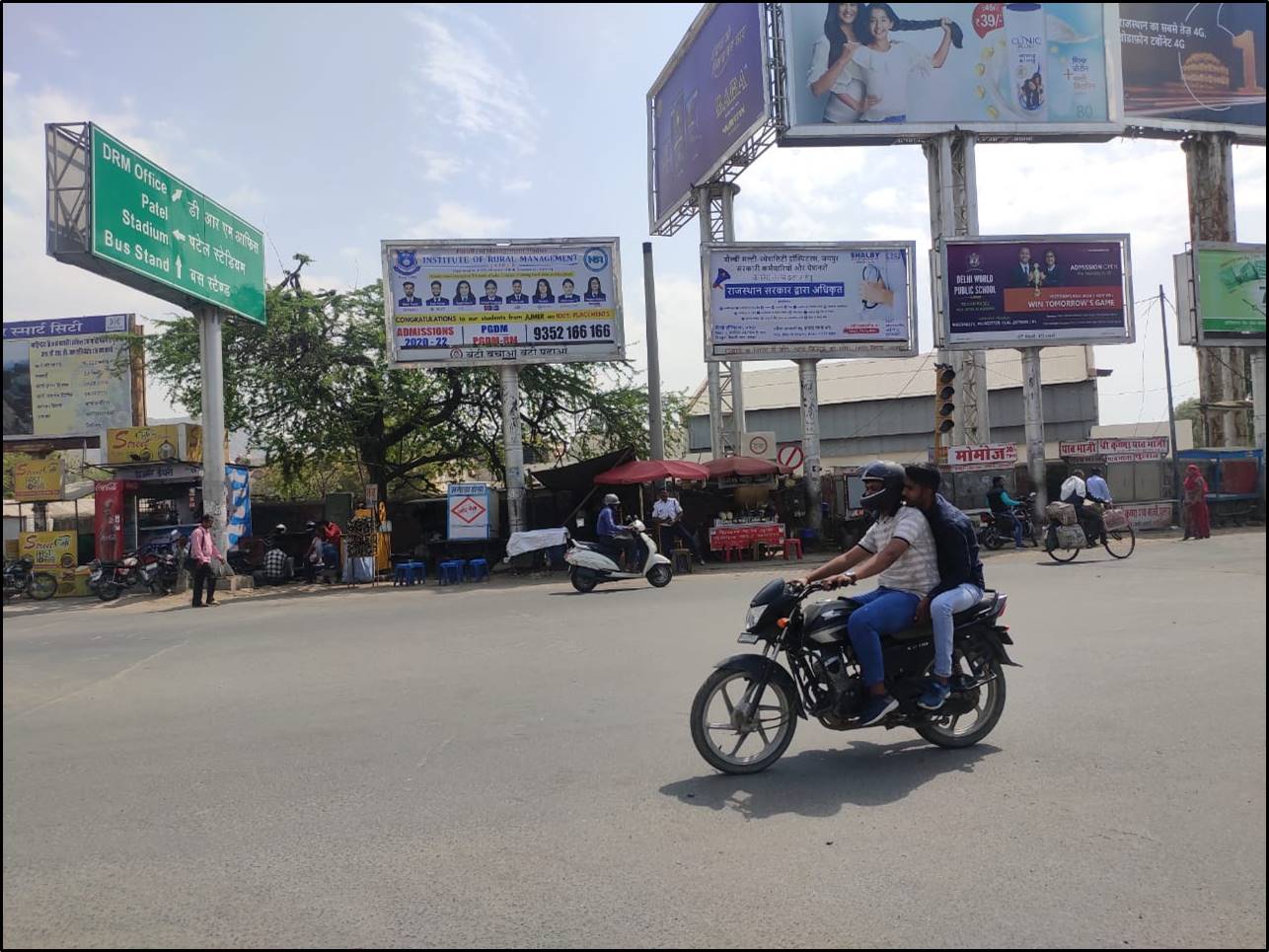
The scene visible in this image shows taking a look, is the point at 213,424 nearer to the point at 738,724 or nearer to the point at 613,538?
the point at 613,538

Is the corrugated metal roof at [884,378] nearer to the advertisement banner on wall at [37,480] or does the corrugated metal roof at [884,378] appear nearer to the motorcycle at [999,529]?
the motorcycle at [999,529]

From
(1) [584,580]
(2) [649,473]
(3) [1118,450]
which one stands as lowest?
(1) [584,580]

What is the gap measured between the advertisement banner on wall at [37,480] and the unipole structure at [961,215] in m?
23.2

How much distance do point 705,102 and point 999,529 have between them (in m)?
18.4

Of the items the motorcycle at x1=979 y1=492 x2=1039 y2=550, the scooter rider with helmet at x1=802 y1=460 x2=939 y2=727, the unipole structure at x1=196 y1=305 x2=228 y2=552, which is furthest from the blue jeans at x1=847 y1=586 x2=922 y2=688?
the unipole structure at x1=196 y1=305 x2=228 y2=552

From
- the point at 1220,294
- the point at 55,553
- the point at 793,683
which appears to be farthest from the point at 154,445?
the point at 1220,294

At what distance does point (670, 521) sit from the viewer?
1856 centimetres

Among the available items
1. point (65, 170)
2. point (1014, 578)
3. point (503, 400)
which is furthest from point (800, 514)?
point (65, 170)

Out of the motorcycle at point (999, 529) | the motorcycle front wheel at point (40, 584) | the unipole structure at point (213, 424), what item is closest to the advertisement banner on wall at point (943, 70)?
the motorcycle at point (999, 529)

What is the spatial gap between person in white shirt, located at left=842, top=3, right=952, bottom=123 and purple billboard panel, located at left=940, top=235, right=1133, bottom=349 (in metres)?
6.45

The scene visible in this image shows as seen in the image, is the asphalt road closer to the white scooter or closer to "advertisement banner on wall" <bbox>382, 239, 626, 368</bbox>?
the white scooter

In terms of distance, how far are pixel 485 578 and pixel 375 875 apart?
598 inches

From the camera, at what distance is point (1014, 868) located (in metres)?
3.42

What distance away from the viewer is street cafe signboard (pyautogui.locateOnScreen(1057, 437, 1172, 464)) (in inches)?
896
